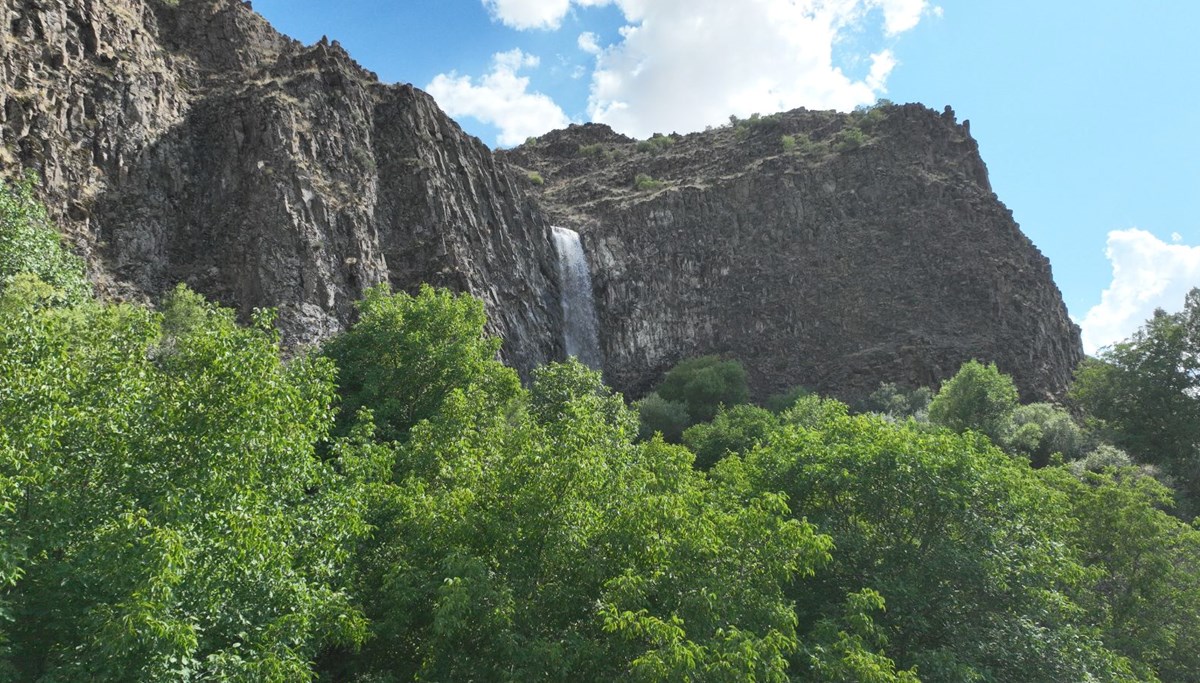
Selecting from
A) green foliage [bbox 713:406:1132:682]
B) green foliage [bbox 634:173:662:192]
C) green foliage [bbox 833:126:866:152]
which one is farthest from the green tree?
green foliage [bbox 833:126:866:152]

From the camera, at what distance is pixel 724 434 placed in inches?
1849

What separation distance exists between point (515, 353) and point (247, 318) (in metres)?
17.0

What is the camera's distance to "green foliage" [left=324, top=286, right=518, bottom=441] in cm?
2355

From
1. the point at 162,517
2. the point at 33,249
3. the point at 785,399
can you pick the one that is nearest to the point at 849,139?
the point at 785,399

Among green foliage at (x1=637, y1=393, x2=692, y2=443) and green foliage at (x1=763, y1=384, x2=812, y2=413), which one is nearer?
green foliage at (x1=637, y1=393, x2=692, y2=443)

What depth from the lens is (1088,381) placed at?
156 feet

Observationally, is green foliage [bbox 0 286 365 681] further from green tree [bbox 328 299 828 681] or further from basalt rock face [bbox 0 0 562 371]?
basalt rock face [bbox 0 0 562 371]

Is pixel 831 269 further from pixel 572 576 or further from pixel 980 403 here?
pixel 572 576

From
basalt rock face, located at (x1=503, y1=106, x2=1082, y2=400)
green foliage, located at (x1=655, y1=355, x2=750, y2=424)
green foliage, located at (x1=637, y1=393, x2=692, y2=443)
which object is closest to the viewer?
green foliage, located at (x1=637, y1=393, x2=692, y2=443)

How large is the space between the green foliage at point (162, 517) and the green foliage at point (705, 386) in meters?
43.4

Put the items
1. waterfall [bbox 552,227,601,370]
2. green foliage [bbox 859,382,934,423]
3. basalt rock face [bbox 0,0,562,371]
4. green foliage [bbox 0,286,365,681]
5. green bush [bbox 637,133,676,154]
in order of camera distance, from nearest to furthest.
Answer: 1. green foliage [bbox 0,286,365,681]
2. basalt rock face [bbox 0,0,562,371]
3. green foliage [bbox 859,382,934,423]
4. waterfall [bbox 552,227,601,370]
5. green bush [bbox 637,133,676,154]

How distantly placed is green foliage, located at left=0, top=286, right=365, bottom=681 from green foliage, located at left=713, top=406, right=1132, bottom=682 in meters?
9.83

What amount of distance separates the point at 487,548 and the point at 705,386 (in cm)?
4310

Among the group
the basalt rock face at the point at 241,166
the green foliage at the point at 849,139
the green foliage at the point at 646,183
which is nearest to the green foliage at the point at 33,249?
Result: the basalt rock face at the point at 241,166
